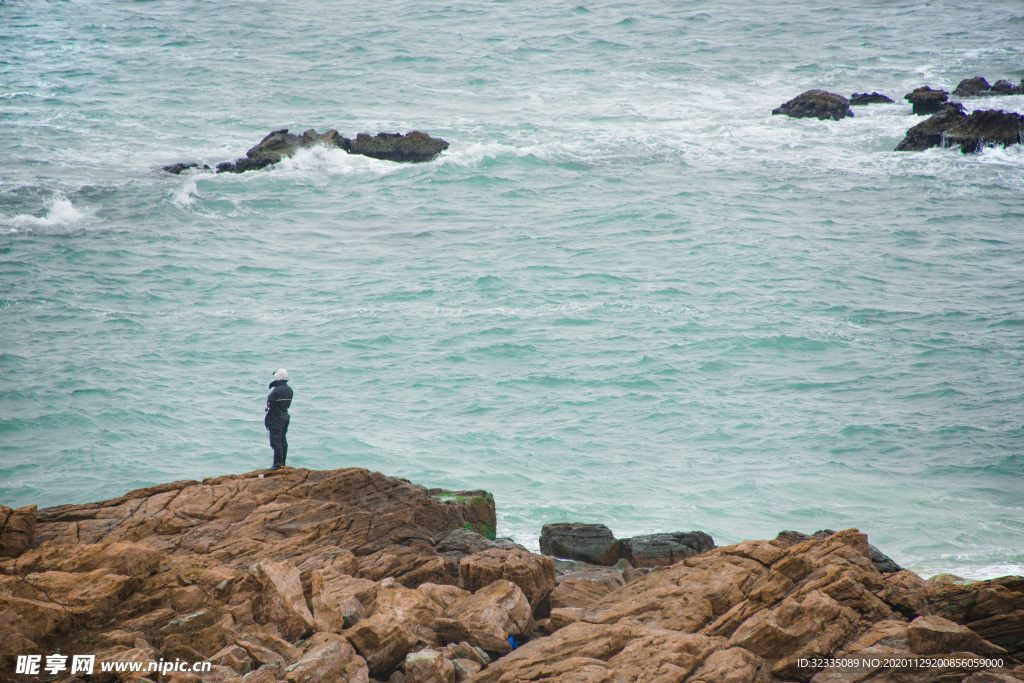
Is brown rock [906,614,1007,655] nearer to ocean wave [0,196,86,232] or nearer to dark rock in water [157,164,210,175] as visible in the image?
ocean wave [0,196,86,232]

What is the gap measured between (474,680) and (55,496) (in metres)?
12.1

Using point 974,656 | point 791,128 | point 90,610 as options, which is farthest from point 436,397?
point 791,128

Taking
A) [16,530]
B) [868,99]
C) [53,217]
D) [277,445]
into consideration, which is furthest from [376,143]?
[16,530]

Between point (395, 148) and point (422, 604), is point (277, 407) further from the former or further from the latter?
point (395, 148)

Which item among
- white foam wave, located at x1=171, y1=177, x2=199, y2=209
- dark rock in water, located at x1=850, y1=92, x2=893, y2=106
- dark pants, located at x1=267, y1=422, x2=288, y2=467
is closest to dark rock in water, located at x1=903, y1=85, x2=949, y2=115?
dark rock in water, located at x1=850, y1=92, x2=893, y2=106

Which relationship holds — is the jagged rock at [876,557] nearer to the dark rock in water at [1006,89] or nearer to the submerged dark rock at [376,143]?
the submerged dark rock at [376,143]

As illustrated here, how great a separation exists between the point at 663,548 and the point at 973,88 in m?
45.4

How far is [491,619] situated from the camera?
27.1 feet

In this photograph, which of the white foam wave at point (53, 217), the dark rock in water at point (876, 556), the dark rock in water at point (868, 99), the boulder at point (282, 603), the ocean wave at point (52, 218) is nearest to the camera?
the boulder at point (282, 603)

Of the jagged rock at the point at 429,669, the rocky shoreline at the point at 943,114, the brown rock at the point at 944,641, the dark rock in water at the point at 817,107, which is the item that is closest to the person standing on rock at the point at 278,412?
the jagged rock at the point at 429,669

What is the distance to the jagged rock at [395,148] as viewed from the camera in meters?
40.8

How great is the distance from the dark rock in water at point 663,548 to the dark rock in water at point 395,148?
Answer: 32.4 meters

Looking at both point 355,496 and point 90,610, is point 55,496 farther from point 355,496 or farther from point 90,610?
point 90,610

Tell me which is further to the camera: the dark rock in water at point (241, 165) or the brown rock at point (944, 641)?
the dark rock in water at point (241, 165)
